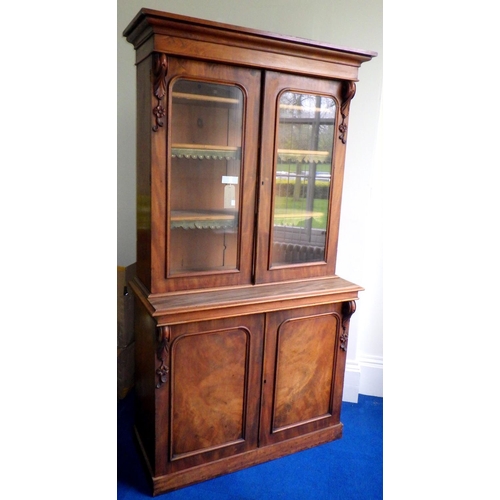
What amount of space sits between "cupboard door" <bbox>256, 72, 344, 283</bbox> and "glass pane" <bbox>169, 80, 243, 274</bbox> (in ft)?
0.43

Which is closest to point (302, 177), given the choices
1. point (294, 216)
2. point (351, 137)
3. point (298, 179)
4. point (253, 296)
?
point (298, 179)

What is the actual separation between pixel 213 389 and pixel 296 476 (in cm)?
60

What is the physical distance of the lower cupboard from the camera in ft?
5.92

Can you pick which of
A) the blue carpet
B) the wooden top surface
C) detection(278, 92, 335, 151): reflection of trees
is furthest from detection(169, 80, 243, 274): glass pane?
the blue carpet

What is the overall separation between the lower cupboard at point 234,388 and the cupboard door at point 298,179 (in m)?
0.26

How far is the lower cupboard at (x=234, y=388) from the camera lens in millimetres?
1804

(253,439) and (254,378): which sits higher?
(254,378)

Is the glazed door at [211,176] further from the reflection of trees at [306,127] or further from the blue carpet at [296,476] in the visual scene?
the blue carpet at [296,476]
